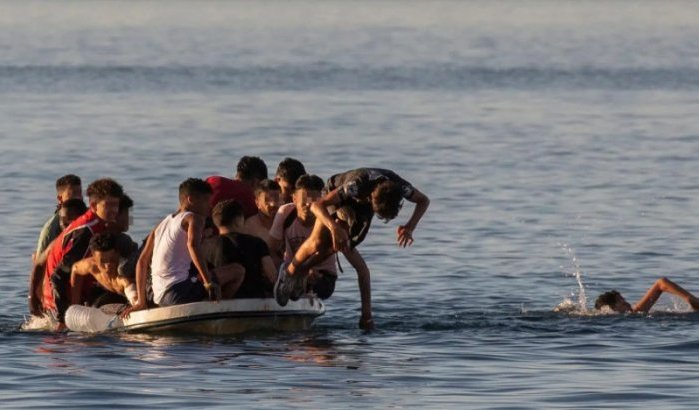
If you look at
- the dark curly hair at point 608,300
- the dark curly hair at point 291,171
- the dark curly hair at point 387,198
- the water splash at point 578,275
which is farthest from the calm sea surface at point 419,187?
the dark curly hair at point 291,171

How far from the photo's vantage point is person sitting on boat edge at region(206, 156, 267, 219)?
17.2m

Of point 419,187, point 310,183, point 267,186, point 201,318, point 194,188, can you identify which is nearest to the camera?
point 194,188

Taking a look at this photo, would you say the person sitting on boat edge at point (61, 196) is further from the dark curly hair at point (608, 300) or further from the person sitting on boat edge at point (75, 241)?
the dark curly hair at point (608, 300)

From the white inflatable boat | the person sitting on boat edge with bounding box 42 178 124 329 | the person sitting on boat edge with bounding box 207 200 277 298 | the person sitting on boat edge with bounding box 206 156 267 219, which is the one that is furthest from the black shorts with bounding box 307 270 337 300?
the person sitting on boat edge with bounding box 42 178 124 329

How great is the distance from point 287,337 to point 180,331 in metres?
0.93

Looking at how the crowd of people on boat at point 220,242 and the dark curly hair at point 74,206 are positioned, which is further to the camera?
the dark curly hair at point 74,206

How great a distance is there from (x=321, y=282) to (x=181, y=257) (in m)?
1.59

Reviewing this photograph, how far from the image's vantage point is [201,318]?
1628 centimetres

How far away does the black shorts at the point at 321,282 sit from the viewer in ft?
55.9

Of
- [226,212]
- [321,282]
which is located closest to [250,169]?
[321,282]

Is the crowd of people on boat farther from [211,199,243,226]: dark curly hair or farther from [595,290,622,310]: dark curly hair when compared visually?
[595,290,622,310]: dark curly hair

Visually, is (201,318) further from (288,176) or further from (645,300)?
(645,300)

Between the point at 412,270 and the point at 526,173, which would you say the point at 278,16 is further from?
the point at 412,270

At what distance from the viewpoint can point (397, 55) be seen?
67.3 metres
